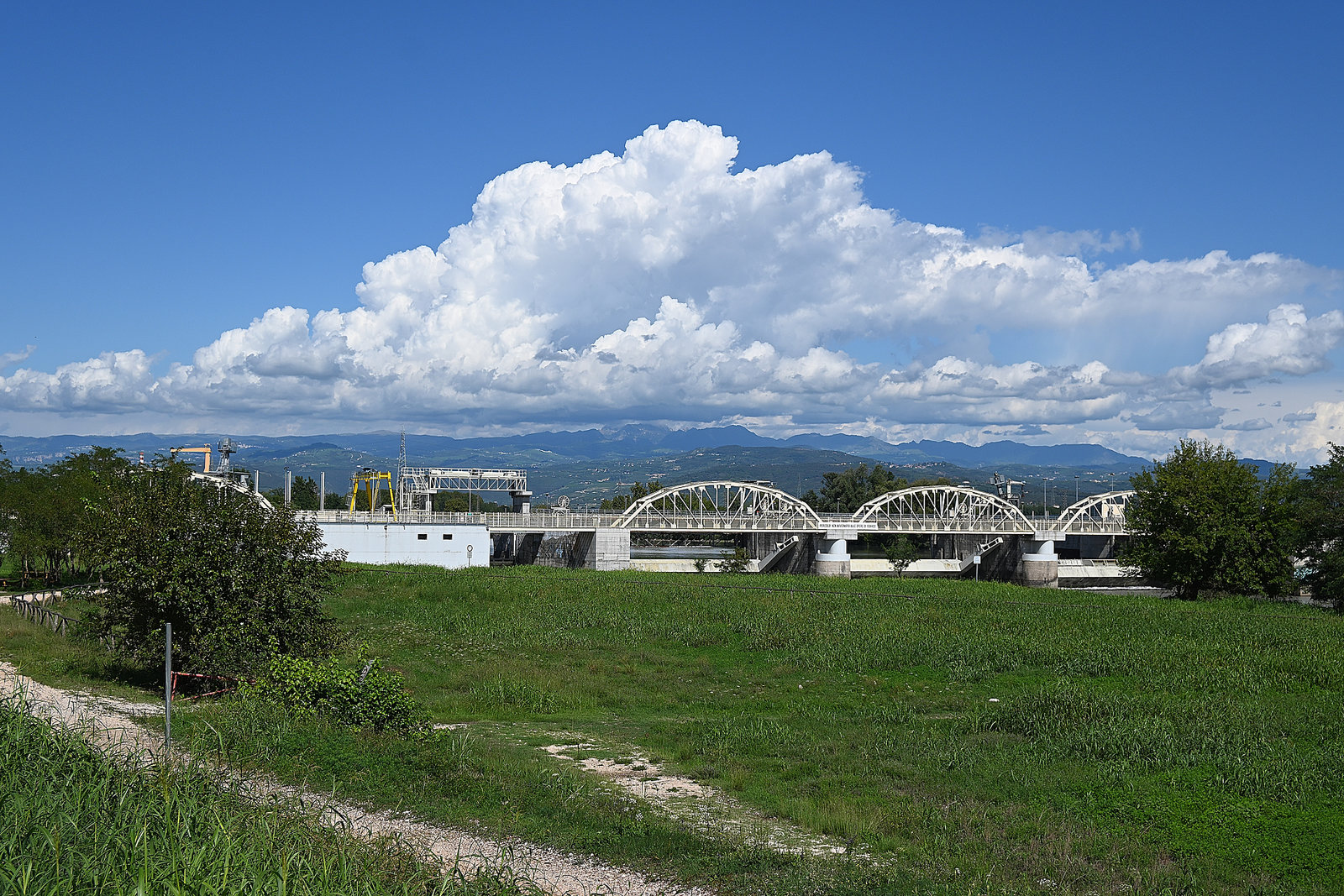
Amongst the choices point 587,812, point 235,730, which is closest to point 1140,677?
point 587,812

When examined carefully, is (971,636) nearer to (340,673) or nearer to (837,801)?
(837,801)

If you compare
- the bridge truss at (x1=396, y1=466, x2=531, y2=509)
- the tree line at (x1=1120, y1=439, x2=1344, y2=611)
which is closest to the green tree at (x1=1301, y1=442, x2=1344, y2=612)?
the tree line at (x1=1120, y1=439, x2=1344, y2=611)

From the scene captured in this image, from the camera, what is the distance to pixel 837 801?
12773mm

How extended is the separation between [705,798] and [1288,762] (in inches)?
358

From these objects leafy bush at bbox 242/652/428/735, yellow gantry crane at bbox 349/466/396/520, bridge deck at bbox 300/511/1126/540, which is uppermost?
yellow gantry crane at bbox 349/466/396/520

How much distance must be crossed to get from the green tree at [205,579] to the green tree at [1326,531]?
132 feet

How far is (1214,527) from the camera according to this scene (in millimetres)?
45969

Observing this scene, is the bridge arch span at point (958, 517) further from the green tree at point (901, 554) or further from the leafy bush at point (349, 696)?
the leafy bush at point (349, 696)

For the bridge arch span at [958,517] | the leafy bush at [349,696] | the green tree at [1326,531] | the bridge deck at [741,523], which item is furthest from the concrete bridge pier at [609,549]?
→ the leafy bush at [349,696]

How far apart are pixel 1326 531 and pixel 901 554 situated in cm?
4251

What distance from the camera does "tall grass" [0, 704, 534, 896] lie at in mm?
6297

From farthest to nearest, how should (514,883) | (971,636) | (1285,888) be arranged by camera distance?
1. (971,636)
2. (1285,888)
3. (514,883)

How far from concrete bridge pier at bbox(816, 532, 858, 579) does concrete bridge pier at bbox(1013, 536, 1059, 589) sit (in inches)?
717

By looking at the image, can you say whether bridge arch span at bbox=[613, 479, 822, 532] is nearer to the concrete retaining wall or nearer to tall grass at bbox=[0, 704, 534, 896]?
the concrete retaining wall
